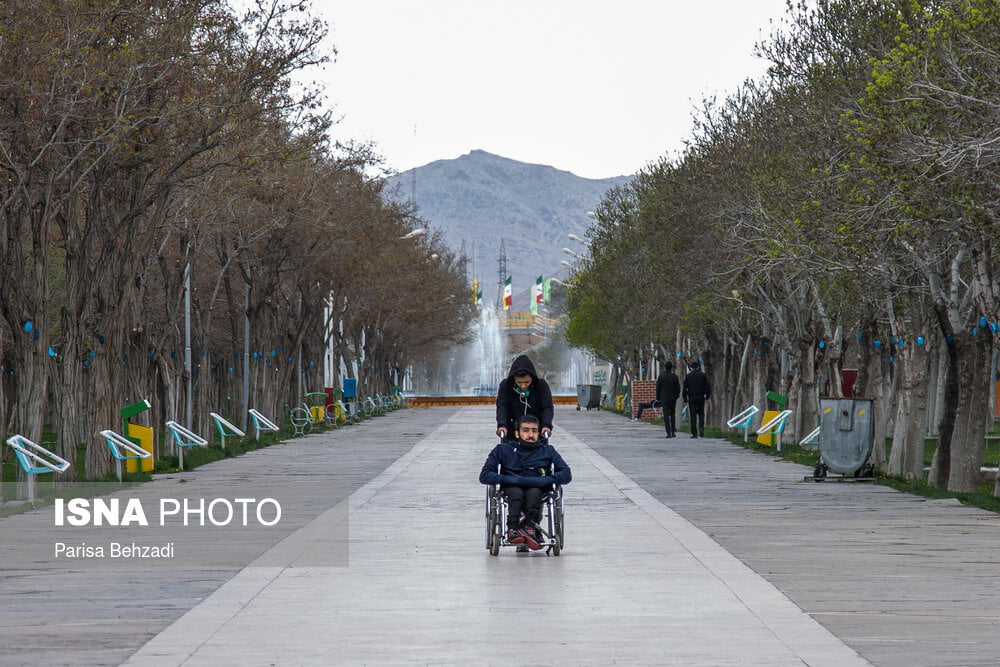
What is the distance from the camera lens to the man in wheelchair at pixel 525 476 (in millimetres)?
13164

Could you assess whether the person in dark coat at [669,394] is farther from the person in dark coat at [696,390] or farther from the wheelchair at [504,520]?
the wheelchair at [504,520]

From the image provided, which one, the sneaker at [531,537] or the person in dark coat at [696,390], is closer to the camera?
the sneaker at [531,537]

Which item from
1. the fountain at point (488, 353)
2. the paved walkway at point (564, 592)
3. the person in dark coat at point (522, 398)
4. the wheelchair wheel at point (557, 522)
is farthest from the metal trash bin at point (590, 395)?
the fountain at point (488, 353)

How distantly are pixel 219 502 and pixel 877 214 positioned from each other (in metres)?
8.97

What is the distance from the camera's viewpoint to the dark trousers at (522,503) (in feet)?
43.4

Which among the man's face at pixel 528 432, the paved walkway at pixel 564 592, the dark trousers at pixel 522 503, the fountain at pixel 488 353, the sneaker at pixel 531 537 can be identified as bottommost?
the paved walkway at pixel 564 592

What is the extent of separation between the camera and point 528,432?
1334 cm

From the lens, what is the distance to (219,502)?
19.5 metres

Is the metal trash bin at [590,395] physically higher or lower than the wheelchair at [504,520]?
higher

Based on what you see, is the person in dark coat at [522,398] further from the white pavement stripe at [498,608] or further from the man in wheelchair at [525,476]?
the white pavement stripe at [498,608]

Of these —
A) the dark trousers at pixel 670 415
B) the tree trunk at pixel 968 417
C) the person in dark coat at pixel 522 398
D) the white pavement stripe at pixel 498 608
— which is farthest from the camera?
the dark trousers at pixel 670 415

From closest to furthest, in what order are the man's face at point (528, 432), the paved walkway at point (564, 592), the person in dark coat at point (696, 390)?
the paved walkway at point (564, 592) < the man's face at point (528, 432) < the person in dark coat at point (696, 390)

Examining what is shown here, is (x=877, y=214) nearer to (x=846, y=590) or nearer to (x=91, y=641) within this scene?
(x=846, y=590)

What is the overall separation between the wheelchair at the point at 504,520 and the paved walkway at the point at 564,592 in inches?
7.7
